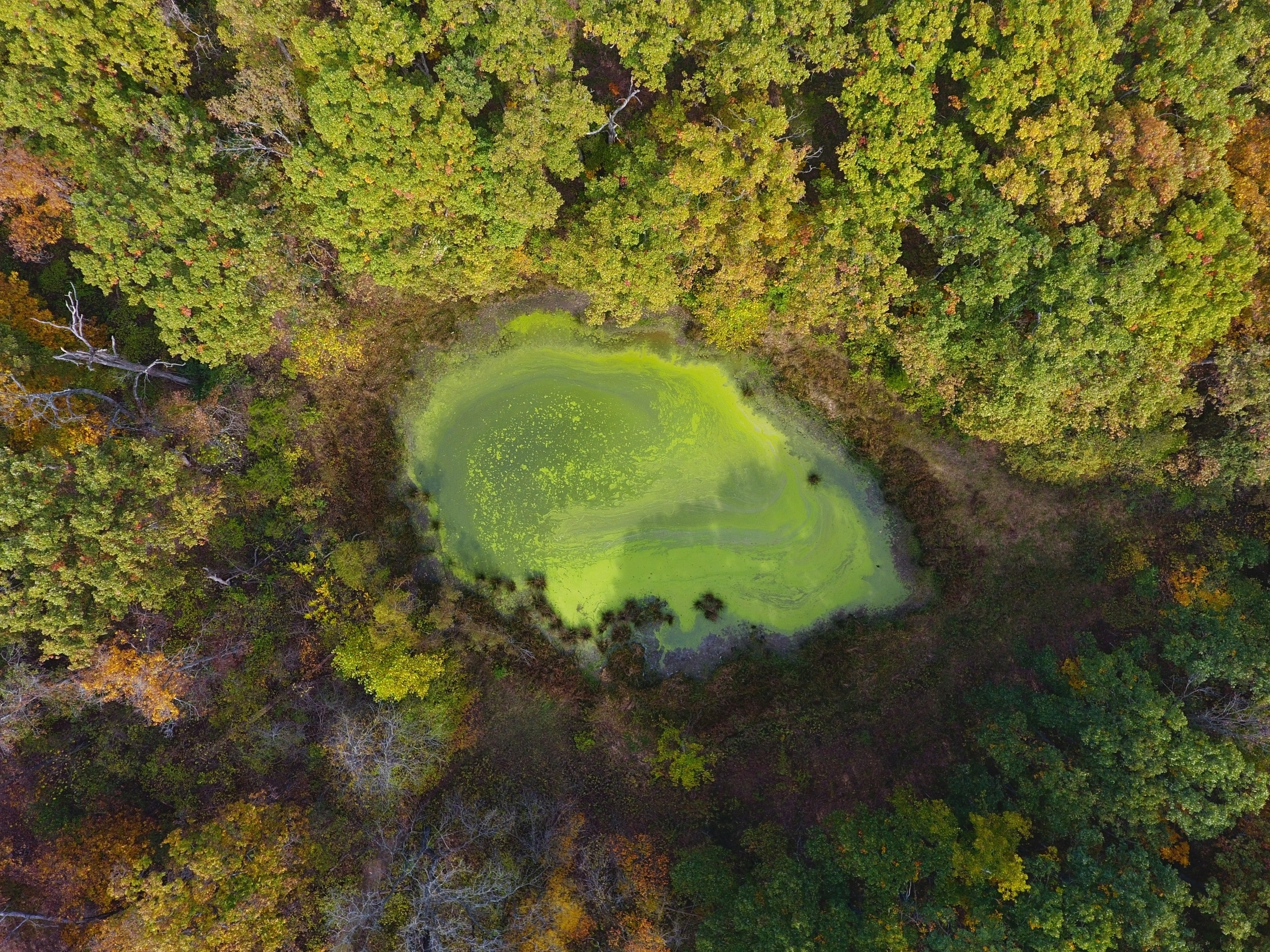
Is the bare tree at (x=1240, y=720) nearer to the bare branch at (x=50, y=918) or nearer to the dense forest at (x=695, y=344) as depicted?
the dense forest at (x=695, y=344)

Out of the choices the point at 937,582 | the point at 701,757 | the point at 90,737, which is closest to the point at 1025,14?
the point at 937,582

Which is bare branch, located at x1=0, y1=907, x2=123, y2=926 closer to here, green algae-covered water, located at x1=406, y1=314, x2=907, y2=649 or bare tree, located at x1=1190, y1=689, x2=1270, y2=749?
green algae-covered water, located at x1=406, y1=314, x2=907, y2=649

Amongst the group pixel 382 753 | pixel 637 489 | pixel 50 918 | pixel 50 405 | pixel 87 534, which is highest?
pixel 637 489

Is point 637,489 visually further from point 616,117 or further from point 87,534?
point 87,534

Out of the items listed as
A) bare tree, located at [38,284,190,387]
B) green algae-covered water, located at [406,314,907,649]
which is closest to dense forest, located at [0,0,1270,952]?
bare tree, located at [38,284,190,387]

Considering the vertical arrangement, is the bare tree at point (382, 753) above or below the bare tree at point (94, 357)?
below

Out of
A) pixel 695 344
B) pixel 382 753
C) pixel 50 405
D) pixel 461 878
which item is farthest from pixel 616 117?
pixel 461 878

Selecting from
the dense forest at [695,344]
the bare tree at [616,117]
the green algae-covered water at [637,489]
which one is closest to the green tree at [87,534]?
the dense forest at [695,344]

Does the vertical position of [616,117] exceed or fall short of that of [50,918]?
it exceeds it
